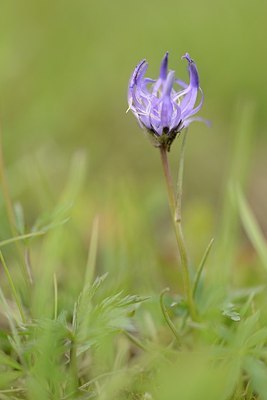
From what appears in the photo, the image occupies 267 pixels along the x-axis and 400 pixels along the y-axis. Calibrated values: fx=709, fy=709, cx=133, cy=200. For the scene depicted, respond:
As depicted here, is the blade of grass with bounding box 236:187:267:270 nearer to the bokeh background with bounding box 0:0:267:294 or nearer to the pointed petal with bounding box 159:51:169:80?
the bokeh background with bounding box 0:0:267:294

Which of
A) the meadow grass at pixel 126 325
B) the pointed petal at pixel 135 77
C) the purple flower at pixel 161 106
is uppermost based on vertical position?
the pointed petal at pixel 135 77

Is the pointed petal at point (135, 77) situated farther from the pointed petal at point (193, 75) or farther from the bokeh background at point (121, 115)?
the bokeh background at point (121, 115)

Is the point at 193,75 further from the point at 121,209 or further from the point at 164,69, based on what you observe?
the point at 121,209

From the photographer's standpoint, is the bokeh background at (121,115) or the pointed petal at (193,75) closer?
the pointed petal at (193,75)

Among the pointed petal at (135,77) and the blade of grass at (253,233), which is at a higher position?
the pointed petal at (135,77)

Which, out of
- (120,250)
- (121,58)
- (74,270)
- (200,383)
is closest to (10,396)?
(200,383)

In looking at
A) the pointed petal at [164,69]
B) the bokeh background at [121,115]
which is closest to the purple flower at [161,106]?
the pointed petal at [164,69]

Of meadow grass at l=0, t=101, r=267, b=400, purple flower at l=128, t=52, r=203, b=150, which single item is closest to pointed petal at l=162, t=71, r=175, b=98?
purple flower at l=128, t=52, r=203, b=150
